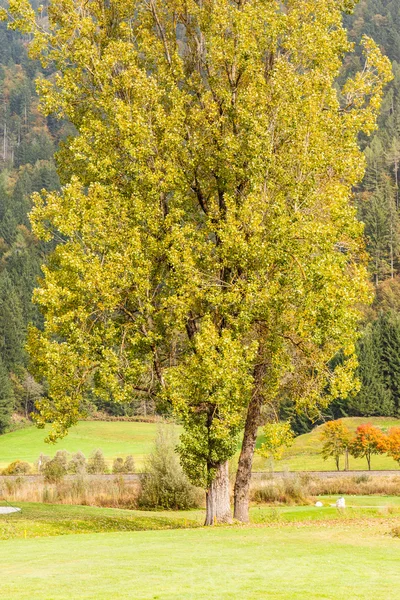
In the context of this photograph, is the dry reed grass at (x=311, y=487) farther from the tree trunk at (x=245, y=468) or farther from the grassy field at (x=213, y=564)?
the grassy field at (x=213, y=564)

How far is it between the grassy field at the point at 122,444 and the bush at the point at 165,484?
72.8 ft

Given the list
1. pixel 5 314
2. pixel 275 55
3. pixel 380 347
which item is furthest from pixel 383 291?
pixel 275 55

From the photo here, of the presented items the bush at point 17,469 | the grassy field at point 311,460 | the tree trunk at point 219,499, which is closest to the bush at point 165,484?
the tree trunk at point 219,499

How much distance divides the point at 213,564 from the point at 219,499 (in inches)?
458

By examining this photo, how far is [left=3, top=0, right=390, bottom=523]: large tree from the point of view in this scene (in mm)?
22062

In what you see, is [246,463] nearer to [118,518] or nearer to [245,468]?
[245,468]

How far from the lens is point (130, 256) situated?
75.4 ft

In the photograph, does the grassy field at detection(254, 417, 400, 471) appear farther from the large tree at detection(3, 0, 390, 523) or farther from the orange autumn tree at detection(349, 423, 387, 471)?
the large tree at detection(3, 0, 390, 523)

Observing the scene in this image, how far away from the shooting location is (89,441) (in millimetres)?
92750

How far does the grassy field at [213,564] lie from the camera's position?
10.5 m

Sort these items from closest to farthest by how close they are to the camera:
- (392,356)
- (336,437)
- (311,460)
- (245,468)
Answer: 1. (245,468)
2. (336,437)
3. (311,460)
4. (392,356)

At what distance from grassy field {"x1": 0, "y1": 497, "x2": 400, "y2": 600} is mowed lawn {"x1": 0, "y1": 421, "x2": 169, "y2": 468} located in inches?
2233

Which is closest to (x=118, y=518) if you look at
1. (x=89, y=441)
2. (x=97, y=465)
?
(x=97, y=465)

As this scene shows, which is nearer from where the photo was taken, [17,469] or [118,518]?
[118,518]
